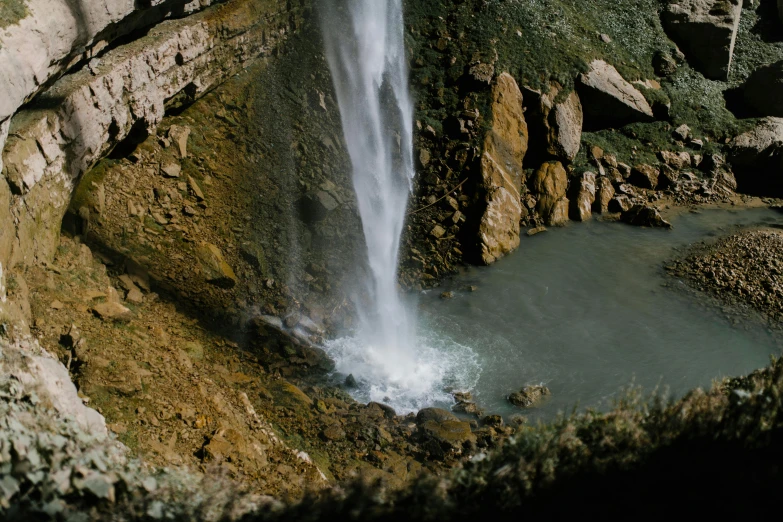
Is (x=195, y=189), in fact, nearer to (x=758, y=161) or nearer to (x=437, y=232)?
(x=437, y=232)

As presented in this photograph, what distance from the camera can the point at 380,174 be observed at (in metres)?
14.0

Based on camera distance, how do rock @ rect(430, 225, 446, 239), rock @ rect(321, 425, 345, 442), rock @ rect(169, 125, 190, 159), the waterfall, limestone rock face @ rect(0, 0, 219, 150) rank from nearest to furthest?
1. limestone rock face @ rect(0, 0, 219, 150)
2. rock @ rect(321, 425, 345, 442)
3. the waterfall
4. rock @ rect(169, 125, 190, 159)
5. rock @ rect(430, 225, 446, 239)

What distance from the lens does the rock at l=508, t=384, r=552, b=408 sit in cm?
983

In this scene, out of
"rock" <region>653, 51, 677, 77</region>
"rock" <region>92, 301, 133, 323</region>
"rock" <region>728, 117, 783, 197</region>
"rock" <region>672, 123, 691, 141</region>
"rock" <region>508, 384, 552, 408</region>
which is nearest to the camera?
"rock" <region>92, 301, 133, 323</region>

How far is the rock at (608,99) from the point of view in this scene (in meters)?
16.7

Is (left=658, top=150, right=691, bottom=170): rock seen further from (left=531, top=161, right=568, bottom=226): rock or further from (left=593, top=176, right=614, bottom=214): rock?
(left=531, top=161, right=568, bottom=226): rock

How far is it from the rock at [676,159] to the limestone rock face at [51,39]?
13.8 metres

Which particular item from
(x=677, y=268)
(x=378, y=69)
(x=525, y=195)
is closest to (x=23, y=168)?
(x=378, y=69)

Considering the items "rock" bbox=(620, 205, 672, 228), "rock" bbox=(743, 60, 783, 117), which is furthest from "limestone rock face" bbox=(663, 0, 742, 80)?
"rock" bbox=(620, 205, 672, 228)

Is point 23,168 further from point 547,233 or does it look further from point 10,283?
point 547,233

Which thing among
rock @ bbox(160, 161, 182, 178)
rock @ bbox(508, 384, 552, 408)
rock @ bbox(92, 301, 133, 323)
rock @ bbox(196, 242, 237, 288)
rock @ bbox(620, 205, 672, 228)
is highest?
rock @ bbox(160, 161, 182, 178)

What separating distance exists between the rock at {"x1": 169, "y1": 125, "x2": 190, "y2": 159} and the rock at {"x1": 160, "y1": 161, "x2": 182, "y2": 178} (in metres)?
0.29

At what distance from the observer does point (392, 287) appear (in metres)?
12.4

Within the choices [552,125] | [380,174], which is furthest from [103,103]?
[552,125]
